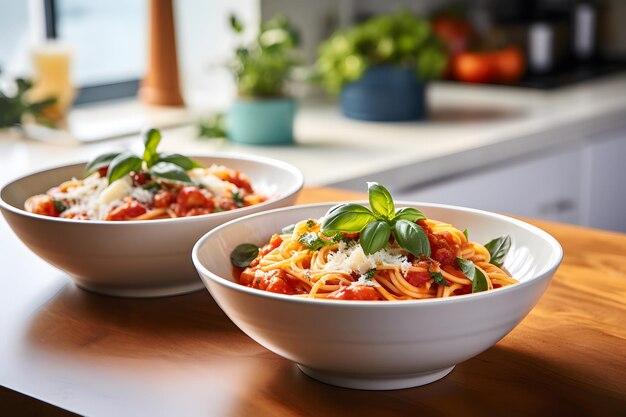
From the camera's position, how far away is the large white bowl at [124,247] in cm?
109

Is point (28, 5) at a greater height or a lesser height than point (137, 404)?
greater

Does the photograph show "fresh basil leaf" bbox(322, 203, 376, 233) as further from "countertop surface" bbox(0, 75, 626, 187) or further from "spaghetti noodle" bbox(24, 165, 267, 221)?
"countertop surface" bbox(0, 75, 626, 187)

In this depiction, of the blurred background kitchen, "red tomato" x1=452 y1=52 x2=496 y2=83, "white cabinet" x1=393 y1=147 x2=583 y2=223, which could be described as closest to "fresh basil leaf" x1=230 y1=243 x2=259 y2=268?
the blurred background kitchen

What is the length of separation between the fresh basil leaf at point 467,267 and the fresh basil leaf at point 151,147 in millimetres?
426

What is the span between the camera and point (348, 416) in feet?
2.81

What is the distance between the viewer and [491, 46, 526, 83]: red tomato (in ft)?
10.2

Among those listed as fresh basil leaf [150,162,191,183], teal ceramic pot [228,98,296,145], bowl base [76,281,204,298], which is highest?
fresh basil leaf [150,162,191,183]

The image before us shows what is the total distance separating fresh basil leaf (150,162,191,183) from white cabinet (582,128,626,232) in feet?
5.72

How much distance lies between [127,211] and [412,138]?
1399 mm

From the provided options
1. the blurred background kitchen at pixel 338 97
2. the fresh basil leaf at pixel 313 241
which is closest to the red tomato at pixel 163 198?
the fresh basil leaf at pixel 313 241

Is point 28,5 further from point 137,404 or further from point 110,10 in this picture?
point 137,404

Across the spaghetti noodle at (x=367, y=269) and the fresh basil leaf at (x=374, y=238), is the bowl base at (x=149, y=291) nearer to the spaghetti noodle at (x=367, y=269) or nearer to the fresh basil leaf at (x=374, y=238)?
the spaghetti noodle at (x=367, y=269)

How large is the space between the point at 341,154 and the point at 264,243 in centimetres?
119

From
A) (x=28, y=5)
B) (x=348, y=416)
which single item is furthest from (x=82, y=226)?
(x=28, y=5)
